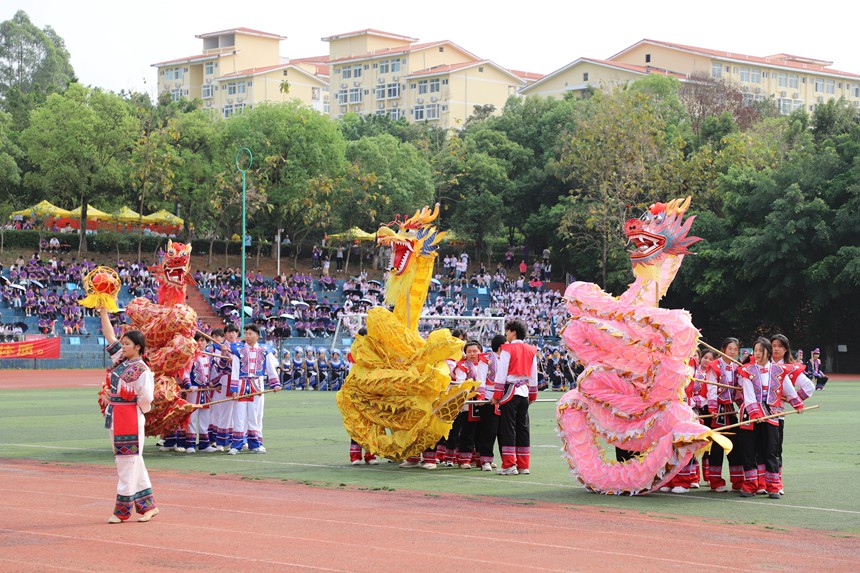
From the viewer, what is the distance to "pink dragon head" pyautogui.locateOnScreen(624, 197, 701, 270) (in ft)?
41.1

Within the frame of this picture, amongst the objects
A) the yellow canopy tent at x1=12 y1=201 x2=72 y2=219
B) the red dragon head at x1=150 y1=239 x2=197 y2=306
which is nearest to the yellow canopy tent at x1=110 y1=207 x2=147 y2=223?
the yellow canopy tent at x1=12 y1=201 x2=72 y2=219

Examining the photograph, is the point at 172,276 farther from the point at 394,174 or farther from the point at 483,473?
the point at 394,174

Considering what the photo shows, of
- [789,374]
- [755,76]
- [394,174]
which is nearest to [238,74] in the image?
[755,76]

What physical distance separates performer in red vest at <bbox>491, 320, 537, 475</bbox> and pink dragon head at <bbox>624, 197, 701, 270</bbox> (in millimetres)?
1861

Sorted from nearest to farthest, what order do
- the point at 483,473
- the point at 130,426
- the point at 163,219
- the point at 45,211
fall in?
the point at 130,426 → the point at 483,473 → the point at 45,211 → the point at 163,219

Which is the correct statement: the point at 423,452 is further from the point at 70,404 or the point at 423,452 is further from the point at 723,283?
the point at 723,283

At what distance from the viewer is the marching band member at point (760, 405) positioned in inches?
484

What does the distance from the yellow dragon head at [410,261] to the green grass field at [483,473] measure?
2125 mm

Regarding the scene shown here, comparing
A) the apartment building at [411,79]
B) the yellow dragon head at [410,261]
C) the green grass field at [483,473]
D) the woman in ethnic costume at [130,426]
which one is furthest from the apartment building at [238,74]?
the woman in ethnic costume at [130,426]

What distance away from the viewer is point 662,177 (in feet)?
167

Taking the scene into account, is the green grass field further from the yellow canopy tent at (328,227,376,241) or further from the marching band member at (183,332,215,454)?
the yellow canopy tent at (328,227,376,241)

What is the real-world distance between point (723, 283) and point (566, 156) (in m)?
10.5

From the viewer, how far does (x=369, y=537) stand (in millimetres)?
9336

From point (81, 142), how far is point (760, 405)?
153ft
